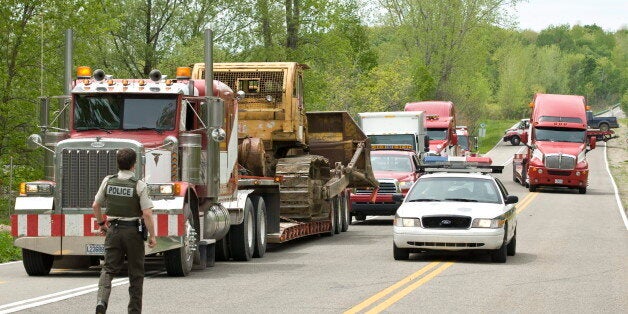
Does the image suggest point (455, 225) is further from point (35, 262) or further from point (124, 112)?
point (35, 262)

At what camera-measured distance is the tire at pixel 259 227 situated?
71.6ft

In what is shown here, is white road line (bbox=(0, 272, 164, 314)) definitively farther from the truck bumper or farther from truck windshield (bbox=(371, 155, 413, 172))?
the truck bumper

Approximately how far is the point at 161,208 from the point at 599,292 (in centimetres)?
601

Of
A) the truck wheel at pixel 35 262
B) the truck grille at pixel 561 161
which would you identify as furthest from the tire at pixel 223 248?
the truck grille at pixel 561 161

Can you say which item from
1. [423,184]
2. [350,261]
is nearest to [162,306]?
[350,261]

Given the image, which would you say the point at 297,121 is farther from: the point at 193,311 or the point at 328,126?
the point at 193,311

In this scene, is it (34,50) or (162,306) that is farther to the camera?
(34,50)

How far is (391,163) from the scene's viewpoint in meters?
34.2

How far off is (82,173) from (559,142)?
34.6 metres

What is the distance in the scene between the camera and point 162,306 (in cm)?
1366

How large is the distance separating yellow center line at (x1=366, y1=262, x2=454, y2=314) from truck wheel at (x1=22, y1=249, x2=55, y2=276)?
17.6ft

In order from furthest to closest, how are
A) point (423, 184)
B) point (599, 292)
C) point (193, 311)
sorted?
point (423, 184) < point (599, 292) < point (193, 311)

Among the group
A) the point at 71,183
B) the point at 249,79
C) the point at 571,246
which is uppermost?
the point at 249,79

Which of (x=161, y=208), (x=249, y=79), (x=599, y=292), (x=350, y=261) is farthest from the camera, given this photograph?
(x=249, y=79)
